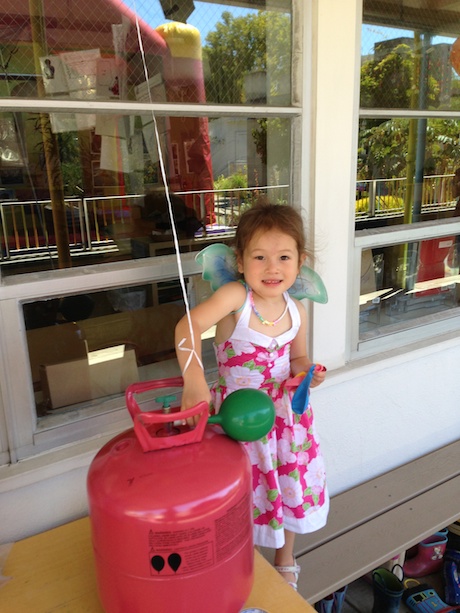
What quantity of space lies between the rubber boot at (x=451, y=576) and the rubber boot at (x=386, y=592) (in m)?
0.33

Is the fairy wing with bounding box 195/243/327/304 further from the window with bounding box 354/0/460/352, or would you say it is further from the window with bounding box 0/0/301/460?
the window with bounding box 354/0/460/352

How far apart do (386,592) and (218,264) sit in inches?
52.6

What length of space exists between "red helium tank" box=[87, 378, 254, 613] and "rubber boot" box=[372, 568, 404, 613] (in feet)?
3.48

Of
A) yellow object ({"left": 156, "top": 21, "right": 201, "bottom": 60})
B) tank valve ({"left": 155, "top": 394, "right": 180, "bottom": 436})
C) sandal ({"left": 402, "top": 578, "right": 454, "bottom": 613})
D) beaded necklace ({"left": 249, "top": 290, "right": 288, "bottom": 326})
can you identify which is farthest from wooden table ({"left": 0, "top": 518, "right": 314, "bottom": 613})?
yellow object ({"left": 156, "top": 21, "right": 201, "bottom": 60})

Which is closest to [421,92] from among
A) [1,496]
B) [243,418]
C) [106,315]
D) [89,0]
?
[89,0]

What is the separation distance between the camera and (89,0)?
1379mm

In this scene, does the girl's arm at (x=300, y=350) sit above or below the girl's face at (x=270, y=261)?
below

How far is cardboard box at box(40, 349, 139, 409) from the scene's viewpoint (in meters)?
1.48

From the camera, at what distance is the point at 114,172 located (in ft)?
5.90

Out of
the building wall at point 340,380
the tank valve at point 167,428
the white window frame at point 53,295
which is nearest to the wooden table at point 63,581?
the building wall at point 340,380

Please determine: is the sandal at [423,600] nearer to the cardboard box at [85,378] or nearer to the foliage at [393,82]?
the cardboard box at [85,378]

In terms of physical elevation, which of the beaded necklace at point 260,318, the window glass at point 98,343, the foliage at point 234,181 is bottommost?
the window glass at point 98,343

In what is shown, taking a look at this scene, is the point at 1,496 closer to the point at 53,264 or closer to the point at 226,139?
the point at 53,264

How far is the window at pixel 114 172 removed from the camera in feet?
4.42
